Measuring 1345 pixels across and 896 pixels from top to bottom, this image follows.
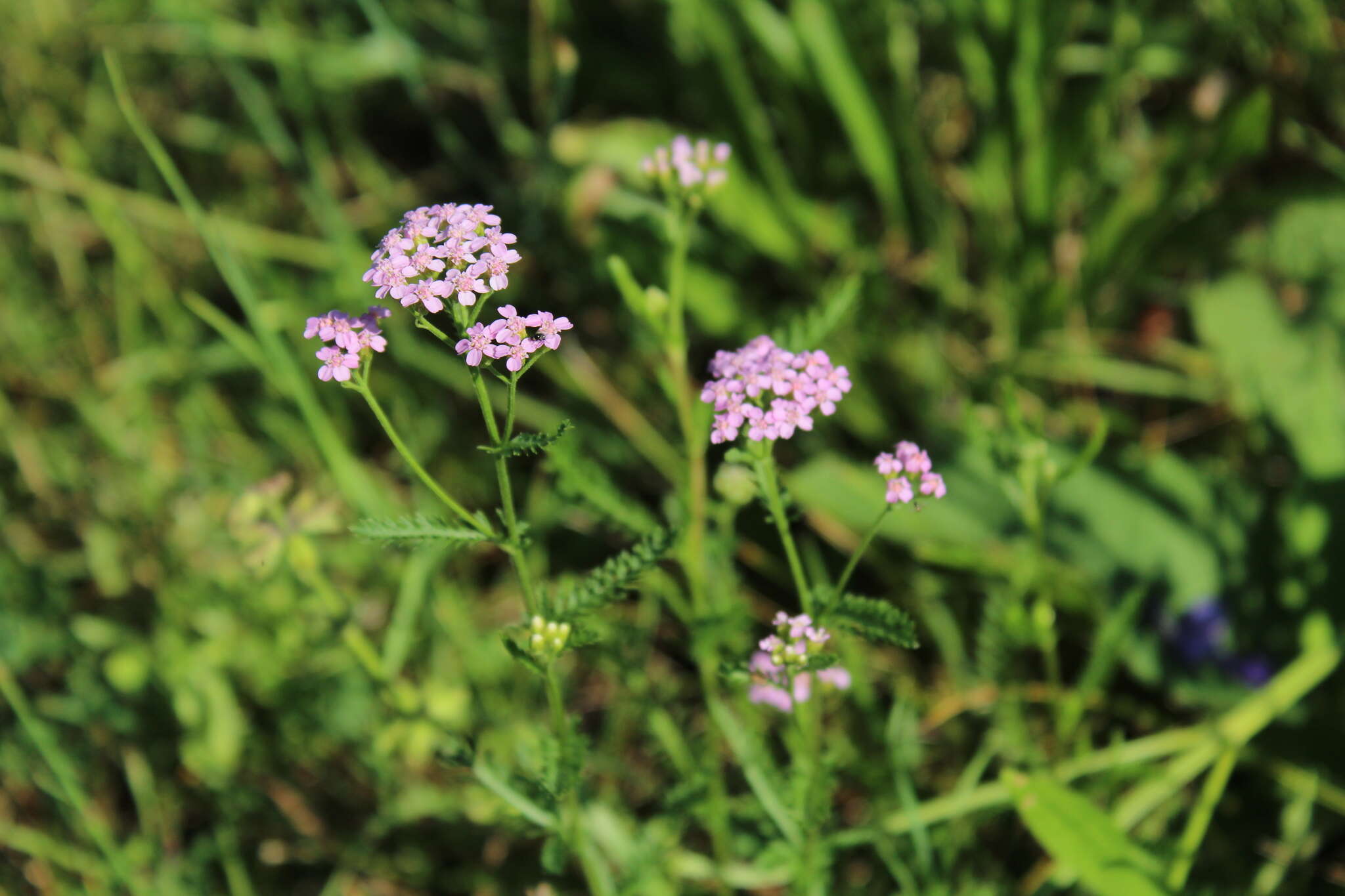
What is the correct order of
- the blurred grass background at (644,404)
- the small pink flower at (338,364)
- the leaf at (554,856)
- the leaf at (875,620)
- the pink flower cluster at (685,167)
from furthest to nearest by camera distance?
1. the blurred grass background at (644,404)
2. the pink flower cluster at (685,167)
3. the leaf at (554,856)
4. the leaf at (875,620)
5. the small pink flower at (338,364)

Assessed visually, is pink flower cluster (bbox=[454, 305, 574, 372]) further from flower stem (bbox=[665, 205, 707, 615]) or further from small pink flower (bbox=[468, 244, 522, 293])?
flower stem (bbox=[665, 205, 707, 615])

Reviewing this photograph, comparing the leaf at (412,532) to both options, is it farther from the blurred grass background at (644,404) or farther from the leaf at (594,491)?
the blurred grass background at (644,404)

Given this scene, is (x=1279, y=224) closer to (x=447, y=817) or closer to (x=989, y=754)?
(x=989, y=754)

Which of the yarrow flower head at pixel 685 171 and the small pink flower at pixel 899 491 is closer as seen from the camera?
the small pink flower at pixel 899 491

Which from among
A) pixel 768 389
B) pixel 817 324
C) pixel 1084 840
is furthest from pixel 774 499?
pixel 1084 840

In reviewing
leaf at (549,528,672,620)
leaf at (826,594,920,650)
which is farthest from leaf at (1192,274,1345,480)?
leaf at (549,528,672,620)

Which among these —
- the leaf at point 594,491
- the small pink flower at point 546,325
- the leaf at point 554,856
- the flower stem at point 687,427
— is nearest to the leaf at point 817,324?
the flower stem at point 687,427

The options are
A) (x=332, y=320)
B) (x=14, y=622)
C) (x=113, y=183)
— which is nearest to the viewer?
(x=332, y=320)

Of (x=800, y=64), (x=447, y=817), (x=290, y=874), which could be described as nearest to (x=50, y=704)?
(x=290, y=874)
